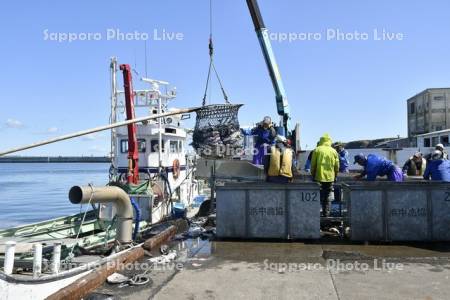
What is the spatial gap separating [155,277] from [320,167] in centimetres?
401

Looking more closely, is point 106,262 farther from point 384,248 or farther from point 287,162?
point 384,248

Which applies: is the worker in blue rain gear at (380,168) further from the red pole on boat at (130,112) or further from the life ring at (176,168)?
the life ring at (176,168)

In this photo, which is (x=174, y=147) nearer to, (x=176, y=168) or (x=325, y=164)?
(x=176, y=168)

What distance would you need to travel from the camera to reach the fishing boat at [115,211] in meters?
6.25

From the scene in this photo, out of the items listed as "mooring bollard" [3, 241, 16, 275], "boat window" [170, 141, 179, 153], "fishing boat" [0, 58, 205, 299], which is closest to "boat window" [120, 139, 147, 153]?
"fishing boat" [0, 58, 205, 299]

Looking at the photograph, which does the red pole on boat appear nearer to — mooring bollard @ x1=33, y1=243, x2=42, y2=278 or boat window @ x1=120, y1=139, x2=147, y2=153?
boat window @ x1=120, y1=139, x2=147, y2=153

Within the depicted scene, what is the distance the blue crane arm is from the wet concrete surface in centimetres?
937

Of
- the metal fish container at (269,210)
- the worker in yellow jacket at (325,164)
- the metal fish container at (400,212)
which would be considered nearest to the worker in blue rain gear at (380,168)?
the worker in yellow jacket at (325,164)

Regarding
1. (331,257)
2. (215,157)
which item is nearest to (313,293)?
(331,257)

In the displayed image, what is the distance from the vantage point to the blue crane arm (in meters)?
14.9

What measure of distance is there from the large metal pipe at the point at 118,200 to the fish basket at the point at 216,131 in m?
6.34

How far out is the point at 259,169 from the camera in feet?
41.2

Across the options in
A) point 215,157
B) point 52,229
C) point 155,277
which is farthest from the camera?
point 215,157

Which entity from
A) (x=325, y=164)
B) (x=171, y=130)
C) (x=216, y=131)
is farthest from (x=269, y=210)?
(x=171, y=130)
